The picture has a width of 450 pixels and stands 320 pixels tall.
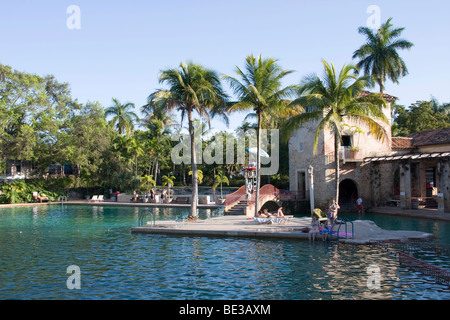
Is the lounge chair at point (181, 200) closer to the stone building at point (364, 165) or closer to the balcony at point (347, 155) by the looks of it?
the stone building at point (364, 165)

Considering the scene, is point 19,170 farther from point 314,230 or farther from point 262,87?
point 314,230

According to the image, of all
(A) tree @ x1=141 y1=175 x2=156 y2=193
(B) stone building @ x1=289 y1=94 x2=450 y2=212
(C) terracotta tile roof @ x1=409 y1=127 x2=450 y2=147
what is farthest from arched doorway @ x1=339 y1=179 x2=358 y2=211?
(A) tree @ x1=141 y1=175 x2=156 y2=193

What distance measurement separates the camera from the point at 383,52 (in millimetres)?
45406

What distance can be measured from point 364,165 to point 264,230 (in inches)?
727

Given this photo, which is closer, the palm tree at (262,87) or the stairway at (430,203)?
the palm tree at (262,87)

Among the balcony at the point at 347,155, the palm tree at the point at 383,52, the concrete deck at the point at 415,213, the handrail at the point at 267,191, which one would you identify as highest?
the palm tree at the point at 383,52

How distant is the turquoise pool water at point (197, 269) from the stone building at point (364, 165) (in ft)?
55.4

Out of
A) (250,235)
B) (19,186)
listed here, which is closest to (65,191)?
(19,186)

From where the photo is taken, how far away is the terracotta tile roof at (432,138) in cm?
3484

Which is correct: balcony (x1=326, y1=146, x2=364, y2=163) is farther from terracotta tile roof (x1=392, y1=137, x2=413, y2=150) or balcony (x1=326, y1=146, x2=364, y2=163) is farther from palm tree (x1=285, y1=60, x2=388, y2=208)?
palm tree (x1=285, y1=60, x2=388, y2=208)

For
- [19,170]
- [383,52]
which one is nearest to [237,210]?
[383,52]

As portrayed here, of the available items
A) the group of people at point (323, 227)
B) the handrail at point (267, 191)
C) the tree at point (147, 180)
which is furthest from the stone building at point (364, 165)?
the tree at point (147, 180)

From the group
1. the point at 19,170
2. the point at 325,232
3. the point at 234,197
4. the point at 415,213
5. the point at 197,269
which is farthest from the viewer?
the point at 19,170

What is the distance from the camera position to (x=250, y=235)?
798 inches
